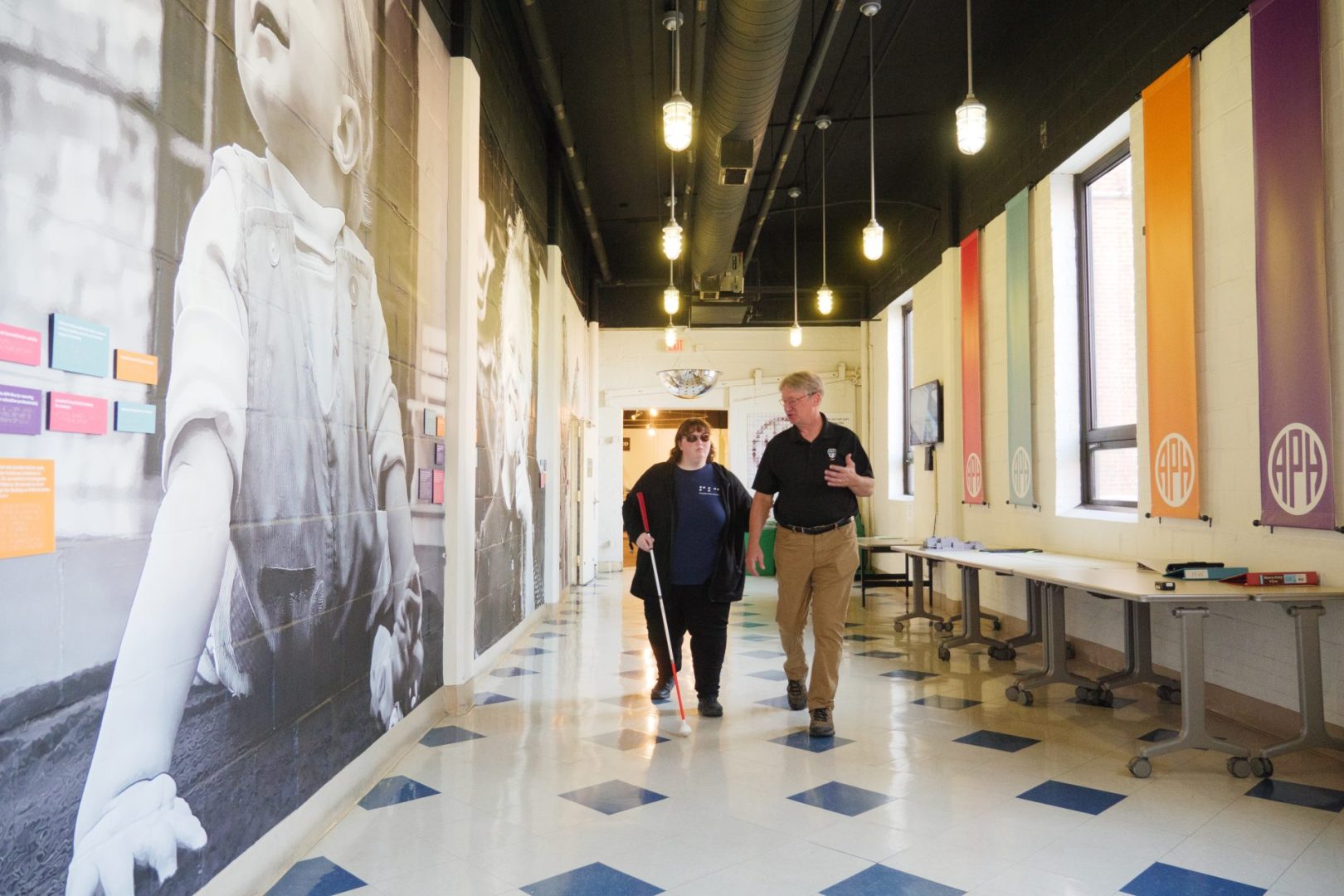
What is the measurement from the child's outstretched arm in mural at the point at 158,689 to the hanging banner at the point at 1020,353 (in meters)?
5.40

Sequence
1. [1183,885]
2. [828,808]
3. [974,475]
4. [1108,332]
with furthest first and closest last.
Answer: [974,475]
[1108,332]
[828,808]
[1183,885]

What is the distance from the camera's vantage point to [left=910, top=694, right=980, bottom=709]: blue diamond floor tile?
14.3 ft

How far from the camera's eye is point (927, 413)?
339 inches

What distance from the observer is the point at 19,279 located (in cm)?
147

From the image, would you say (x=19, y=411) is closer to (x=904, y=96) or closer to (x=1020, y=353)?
(x=1020, y=353)

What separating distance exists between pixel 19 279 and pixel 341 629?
1.71 meters

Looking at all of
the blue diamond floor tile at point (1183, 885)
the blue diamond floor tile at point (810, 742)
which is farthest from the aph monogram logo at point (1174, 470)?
the blue diamond floor tile at point (1183, 885)

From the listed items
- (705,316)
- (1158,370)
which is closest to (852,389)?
(705,316)

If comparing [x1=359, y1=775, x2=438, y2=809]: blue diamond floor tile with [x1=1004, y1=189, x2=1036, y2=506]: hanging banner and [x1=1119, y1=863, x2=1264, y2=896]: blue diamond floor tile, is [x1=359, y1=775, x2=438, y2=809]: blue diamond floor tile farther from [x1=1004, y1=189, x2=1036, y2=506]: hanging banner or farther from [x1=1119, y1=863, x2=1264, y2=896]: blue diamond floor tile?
[x1=1004, y1=189, x2=1036, y2=506]: hanging banner

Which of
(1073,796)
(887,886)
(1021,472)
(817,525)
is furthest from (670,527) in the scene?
(1021,472)

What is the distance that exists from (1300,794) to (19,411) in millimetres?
→ 3729

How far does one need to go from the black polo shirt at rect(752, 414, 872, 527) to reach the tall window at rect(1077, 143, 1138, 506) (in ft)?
8.01

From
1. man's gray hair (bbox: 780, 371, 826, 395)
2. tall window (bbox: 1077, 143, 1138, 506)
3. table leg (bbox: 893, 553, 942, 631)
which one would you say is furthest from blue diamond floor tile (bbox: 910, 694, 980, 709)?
table leg (bbox: 893, 553, 942, 631)

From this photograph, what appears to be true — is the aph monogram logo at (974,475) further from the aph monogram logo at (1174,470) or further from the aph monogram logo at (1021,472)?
the aph monogram logo at (1174,470)
